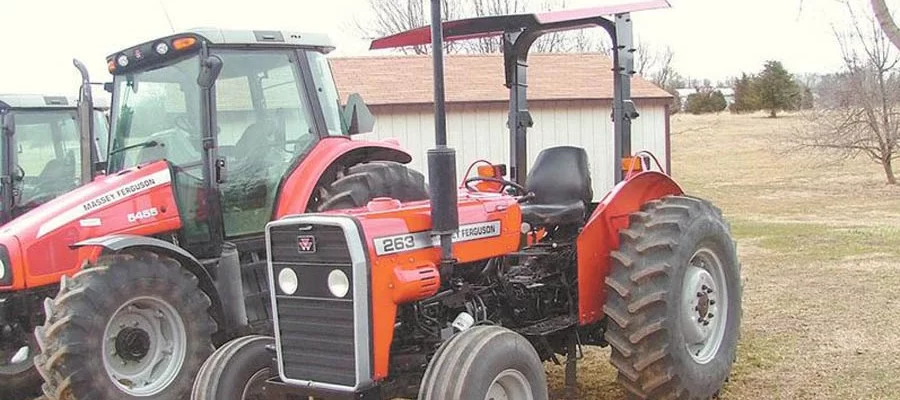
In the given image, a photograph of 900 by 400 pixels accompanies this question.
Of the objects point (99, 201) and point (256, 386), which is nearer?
point (256, 386)

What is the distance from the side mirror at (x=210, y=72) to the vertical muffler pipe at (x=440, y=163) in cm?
214

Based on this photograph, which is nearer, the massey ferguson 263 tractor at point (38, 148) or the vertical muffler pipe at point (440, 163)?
the vertical muffler pipe at point (440, 163)

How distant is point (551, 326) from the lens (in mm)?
4945

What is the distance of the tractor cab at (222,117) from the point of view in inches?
232

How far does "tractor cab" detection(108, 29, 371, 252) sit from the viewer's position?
19.4 ft

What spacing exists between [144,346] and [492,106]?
12.0 metres

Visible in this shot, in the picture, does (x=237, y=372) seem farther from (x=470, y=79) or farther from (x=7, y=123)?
(x=470, y=79)

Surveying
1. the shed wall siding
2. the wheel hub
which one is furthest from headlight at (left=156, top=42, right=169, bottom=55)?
the shed wall siding

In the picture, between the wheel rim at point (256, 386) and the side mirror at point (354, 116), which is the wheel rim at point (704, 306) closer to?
the wheel rim at point (256, 386)

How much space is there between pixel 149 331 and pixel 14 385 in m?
1.62

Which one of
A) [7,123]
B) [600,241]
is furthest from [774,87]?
[600,241]

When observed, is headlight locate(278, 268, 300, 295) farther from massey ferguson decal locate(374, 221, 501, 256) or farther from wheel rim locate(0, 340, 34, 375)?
wheel rim locate(0, 340, 34, 375)

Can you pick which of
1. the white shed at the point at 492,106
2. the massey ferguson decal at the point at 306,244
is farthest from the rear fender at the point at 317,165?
the white shed at the point at 492,106

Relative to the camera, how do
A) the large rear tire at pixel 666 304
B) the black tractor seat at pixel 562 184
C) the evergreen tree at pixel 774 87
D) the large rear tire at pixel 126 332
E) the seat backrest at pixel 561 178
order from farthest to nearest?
the evergreen tree at pixel 774 87, the seat backrest at pixel 561 178, the black tractor seat at pixel 562 184, the large rear tire at pixel 126 332, the large rear tire at pixel 666 304
